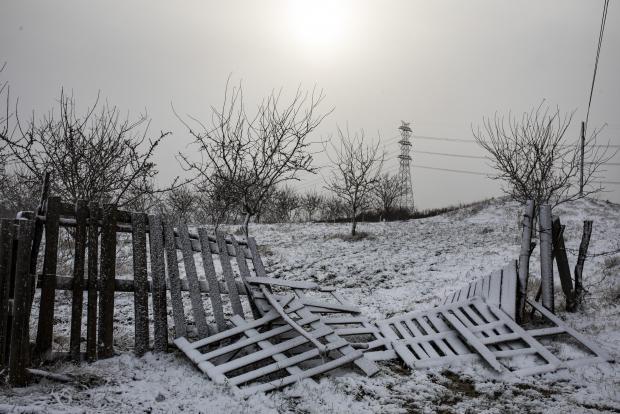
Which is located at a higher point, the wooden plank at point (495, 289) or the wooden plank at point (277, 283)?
the wooden plank at point (277, 283)

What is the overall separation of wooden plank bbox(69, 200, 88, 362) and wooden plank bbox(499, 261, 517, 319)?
461cm

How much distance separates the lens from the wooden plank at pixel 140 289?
4.01 metres

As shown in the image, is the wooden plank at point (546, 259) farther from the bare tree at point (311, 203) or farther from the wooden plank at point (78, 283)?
the bare tree at point (311, 203)

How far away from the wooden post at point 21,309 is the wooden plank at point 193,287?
1.39 metres

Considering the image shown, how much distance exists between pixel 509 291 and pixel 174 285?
3.97 meters

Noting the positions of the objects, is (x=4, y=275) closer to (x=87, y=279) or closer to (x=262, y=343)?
(x=87, y=279)

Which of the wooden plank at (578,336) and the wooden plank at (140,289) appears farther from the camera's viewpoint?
the wooden plank at (578,336)

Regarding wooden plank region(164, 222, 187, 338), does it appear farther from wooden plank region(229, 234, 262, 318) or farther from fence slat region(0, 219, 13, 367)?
fence slat region(0, 219, 13, 367)

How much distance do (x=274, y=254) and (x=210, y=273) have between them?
8.82 meters

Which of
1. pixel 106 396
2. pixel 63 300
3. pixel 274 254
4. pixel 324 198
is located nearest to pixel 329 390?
pixel 106 396

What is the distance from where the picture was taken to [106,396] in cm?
303

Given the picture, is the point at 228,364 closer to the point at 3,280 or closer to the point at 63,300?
the point at 3,280

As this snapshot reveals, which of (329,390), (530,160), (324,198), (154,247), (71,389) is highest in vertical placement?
(324,198)

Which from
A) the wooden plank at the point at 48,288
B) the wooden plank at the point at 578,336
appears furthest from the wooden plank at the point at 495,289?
the wooden plank at the point at 48,288
